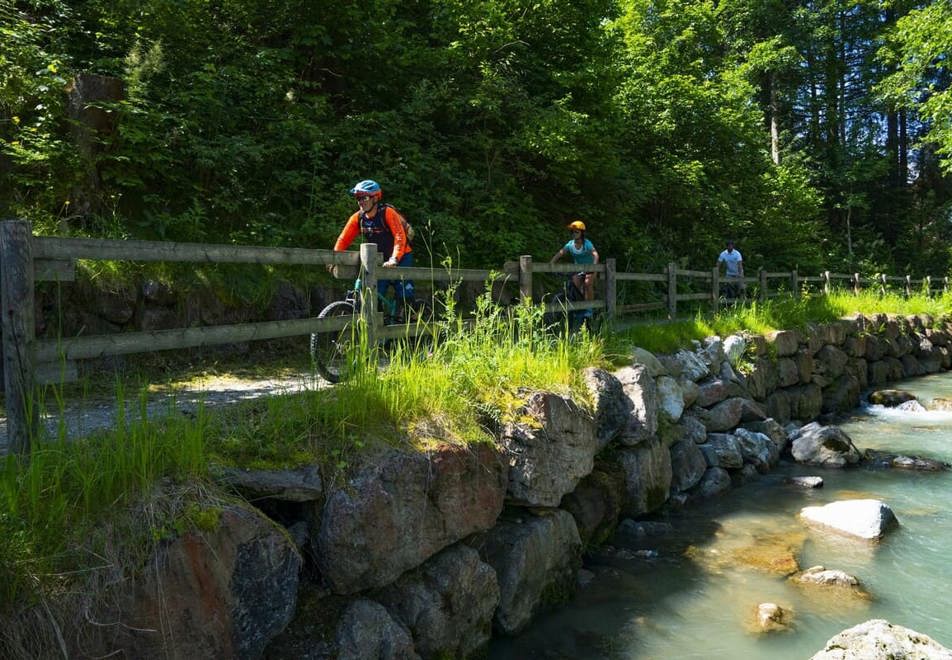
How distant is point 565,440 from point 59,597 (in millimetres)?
3657

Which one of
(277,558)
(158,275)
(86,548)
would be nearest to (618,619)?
(277,558)

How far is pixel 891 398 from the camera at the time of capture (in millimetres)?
13500

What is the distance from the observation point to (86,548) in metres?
2.68

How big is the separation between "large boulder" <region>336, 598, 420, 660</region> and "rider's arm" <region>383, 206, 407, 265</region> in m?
3.10

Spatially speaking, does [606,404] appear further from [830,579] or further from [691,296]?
[691,296]

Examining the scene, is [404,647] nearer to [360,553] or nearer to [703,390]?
[360,553]

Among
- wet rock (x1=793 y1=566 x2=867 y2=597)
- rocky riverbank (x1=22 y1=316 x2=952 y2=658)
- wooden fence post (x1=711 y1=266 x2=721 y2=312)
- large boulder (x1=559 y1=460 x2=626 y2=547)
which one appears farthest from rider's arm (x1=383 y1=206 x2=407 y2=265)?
wooden fence post (x1=711 y1=266 x2=721 y2=312)

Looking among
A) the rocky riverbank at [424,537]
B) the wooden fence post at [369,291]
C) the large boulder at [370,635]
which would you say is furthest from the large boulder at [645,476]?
the large boulder at [370,635]

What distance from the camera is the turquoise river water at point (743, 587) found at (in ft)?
15.4

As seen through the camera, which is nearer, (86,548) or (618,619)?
(86,548)

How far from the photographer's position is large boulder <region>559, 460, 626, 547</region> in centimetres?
592

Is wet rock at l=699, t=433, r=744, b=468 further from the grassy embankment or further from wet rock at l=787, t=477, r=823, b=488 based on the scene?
the grassy embankment

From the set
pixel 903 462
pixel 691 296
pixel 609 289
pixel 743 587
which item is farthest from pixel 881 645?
pixel 691 296

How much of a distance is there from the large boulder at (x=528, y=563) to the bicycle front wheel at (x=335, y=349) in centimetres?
158
